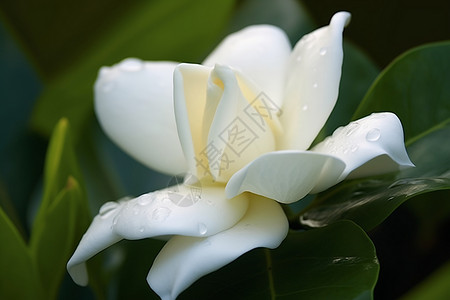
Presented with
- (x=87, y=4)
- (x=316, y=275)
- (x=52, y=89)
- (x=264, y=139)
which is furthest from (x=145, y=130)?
(x=87, y=4)

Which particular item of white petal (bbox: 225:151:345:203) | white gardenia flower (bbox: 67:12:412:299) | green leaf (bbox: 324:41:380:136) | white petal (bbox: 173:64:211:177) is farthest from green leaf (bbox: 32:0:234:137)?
white petal (bbox: 225:151:345:203)

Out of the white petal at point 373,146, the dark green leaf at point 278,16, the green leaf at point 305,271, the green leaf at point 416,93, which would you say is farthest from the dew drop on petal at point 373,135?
the dark green leaf at point 278,16

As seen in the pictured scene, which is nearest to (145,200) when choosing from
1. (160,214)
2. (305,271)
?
(160,214)

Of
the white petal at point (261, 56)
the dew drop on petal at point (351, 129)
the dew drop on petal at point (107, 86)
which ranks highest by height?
the dew drop on petal at point (107, 86)

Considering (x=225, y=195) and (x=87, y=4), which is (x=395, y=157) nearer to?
(x=225, y=195)

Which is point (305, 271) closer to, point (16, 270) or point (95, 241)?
point (95, 241)

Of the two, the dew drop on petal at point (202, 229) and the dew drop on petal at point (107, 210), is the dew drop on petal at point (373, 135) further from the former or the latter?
the dew drop on petal at point (107, 210)
